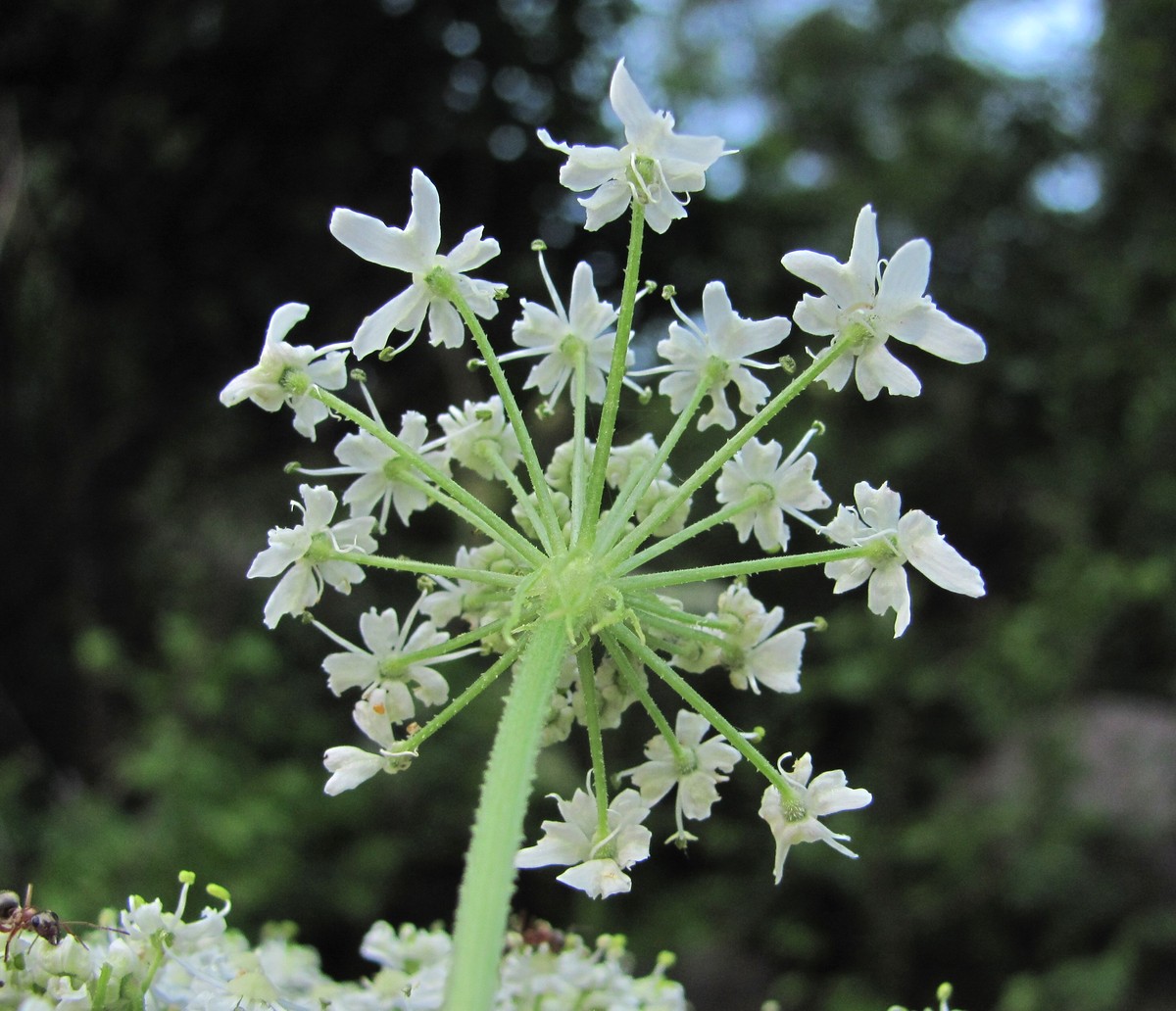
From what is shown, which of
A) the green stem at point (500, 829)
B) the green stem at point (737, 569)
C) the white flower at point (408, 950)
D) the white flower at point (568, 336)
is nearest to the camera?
the green stem at point (500, 829)

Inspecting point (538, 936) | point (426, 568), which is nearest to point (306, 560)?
point (426, 568)

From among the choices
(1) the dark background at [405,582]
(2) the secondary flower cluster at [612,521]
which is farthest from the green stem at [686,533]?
(1) the dark background at [405,582]

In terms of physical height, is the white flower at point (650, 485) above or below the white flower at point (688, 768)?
above

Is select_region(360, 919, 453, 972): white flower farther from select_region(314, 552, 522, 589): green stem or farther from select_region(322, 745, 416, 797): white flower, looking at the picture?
select_region(314, 552, 522, 589): green stem

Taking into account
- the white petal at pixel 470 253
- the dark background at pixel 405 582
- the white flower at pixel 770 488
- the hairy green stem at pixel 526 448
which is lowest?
the hairy green stem at pixel 526 448

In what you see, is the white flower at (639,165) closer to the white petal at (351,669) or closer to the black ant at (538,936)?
the white petal at (351,669)

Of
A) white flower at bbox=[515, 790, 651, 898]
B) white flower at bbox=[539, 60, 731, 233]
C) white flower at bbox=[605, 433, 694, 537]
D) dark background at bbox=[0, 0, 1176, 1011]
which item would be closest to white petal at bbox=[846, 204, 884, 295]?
white flower at bbox=[539, 60, 731, 233]
